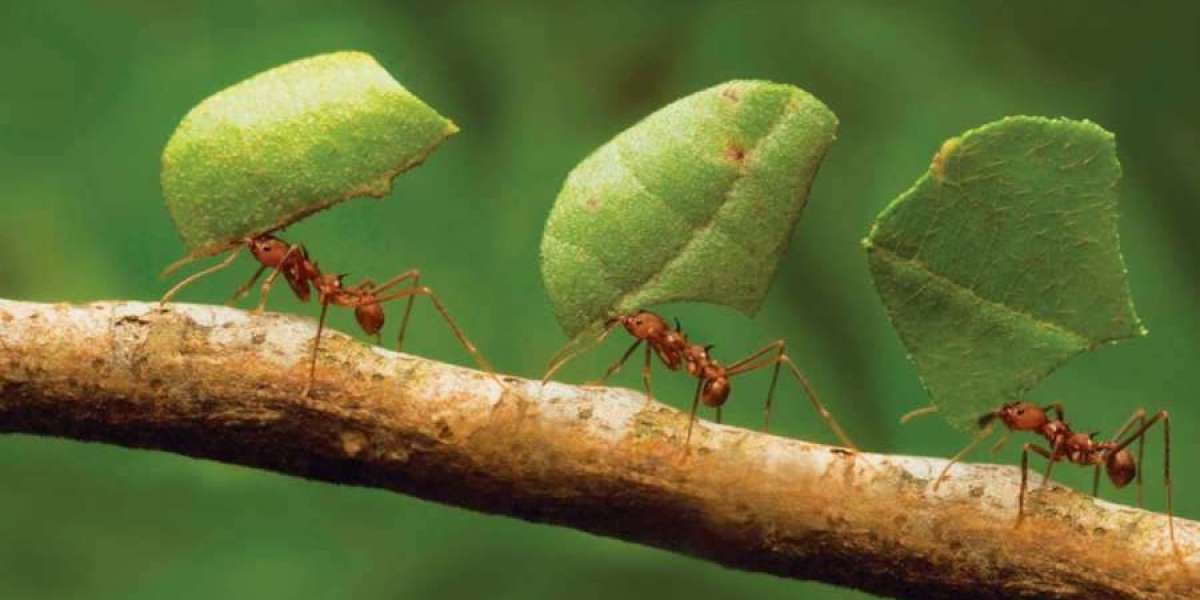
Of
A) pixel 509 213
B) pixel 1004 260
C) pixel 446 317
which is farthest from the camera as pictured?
pixel 509 213

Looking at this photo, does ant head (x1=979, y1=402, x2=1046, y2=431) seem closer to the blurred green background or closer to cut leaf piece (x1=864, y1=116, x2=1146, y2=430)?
cut leaf piece (x1=864, y1=116, x2=1146, y2=430)

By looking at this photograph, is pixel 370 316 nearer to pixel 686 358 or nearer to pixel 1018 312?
pixel 686 358

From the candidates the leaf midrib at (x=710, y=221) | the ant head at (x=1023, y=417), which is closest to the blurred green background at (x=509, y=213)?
the ant head at (x=1023, y=417)

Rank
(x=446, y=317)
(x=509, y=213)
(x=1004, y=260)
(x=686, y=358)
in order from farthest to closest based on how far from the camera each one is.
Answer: (x=509, y=213), (x=686, y=358), (x=446, y=317), (x=1004, y=260)

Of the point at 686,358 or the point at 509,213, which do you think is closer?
the point at 686,358

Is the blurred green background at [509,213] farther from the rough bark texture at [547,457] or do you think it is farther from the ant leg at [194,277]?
the rough bark texture at [547,457]

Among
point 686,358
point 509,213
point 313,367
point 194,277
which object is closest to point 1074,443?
point 686,358

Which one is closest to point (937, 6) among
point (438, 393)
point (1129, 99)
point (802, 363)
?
point (1129, 99)

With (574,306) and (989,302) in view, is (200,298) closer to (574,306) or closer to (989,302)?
(574,306)
